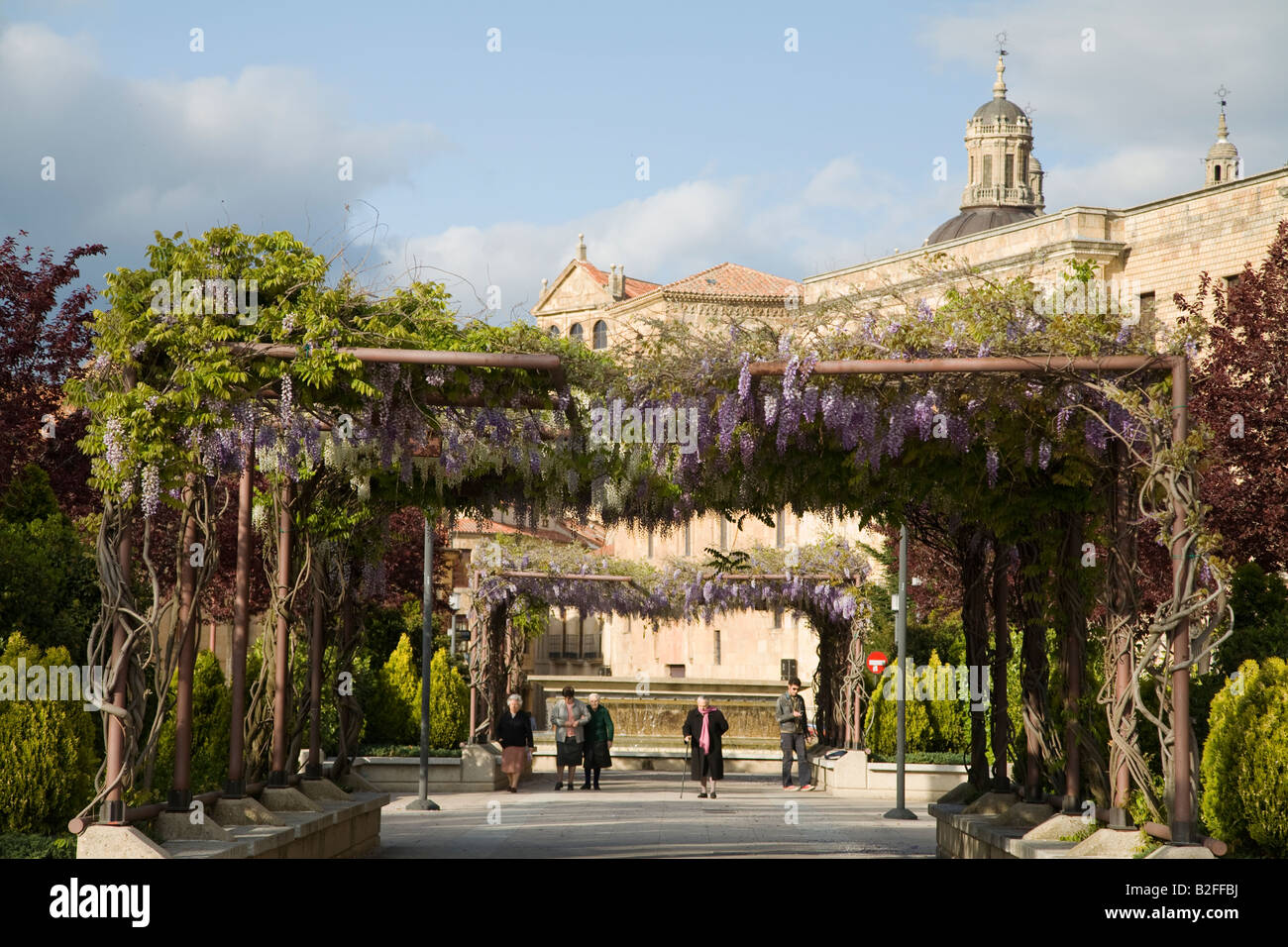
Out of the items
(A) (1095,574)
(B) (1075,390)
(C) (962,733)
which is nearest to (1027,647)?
(A) (1095,574)

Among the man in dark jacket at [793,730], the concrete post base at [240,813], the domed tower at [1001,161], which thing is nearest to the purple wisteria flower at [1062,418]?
the concrete post base at [240,813]

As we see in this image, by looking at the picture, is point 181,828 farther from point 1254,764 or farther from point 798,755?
point 798,755

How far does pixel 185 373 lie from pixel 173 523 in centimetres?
1459

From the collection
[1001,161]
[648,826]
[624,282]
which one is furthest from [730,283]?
[648,826]

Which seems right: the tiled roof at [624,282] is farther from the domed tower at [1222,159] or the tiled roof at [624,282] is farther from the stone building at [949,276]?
the domed tower at [1222,159]

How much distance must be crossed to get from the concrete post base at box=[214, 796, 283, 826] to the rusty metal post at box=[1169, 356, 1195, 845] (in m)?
5.72

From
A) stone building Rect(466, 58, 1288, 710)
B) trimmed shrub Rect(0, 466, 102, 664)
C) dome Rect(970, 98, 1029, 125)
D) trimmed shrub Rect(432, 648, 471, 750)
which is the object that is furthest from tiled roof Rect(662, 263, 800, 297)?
trimmed shrub Rect(0, 466, 102, 664)

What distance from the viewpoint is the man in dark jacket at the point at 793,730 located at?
22344mm

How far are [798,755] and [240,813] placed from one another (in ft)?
46.2

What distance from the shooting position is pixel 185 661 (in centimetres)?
876

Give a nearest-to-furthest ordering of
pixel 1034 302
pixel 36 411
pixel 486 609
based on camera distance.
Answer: pixel 1034 302 < pixel 36 411 < pixel 486 609

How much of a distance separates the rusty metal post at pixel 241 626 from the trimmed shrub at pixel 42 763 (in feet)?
3.67
